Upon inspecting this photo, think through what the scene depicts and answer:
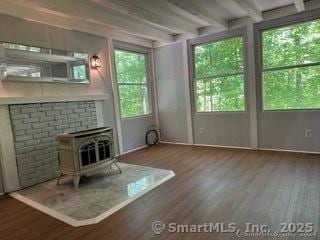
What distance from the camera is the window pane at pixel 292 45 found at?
13.4 feet

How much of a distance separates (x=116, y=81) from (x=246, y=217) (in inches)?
146

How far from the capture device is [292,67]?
4.30m

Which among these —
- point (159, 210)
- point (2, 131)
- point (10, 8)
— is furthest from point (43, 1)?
point (159, 210)

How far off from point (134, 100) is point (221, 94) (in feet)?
6.51

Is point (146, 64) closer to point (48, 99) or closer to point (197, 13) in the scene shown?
point (197, 13)

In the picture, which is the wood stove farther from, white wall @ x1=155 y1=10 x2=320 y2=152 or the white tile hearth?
white wall @ x1=155 y1=10 x2=320 y2=152

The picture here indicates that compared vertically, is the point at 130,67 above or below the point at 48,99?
above

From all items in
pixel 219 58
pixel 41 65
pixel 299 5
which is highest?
pixel 299 5

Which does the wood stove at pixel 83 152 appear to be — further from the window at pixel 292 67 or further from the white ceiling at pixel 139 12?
the window at pixel 292 67

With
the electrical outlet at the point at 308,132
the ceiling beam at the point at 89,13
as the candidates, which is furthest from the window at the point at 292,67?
the ceiling beam at the point at 89,13

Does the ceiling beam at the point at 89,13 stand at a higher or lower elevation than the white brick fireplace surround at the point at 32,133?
higher

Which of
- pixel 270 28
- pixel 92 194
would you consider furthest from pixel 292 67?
pixel 92 194

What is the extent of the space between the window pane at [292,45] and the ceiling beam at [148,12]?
1.59m

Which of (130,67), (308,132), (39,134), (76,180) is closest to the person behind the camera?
(76,180)
